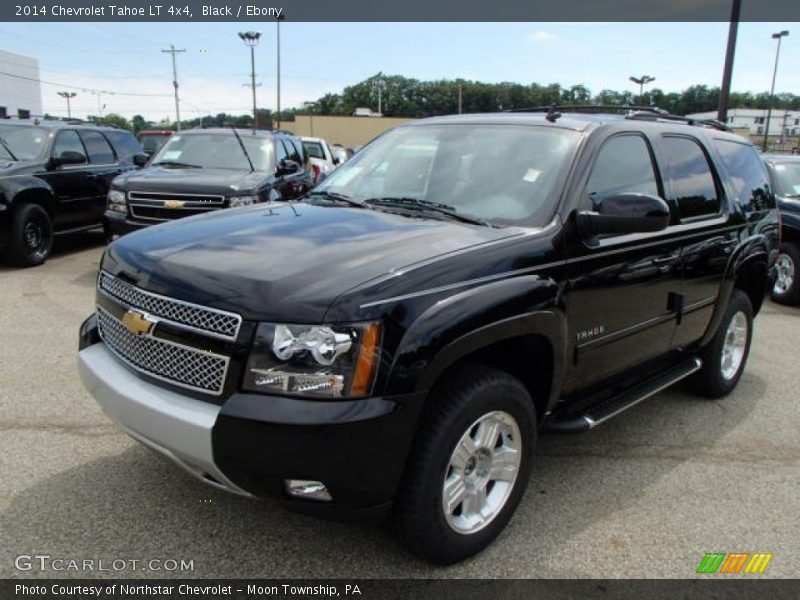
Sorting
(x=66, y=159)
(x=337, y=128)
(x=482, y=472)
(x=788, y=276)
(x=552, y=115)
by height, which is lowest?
(x=788, y=276)

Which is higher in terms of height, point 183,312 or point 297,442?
point 183,312

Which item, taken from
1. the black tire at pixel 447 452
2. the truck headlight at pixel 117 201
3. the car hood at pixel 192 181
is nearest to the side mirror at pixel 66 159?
the car hood at pixel 192 181

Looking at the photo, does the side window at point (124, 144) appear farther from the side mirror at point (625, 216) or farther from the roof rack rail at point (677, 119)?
the side mirror at point (625, 216)

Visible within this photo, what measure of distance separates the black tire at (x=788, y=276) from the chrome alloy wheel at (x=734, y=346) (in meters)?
3.92

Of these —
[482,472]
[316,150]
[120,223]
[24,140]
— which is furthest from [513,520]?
[316,150]

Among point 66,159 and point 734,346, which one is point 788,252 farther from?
point 66,159

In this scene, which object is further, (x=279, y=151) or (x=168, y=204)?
(x=279, y=151)

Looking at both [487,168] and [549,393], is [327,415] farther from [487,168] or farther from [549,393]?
[487,168]

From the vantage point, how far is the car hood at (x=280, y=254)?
2.43 m

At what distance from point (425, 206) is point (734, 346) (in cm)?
317

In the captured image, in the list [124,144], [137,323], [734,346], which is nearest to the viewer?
[137,323]

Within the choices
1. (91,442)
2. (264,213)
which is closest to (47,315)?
(91,442)

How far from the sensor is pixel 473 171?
3.57 m

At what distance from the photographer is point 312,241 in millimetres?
2881
